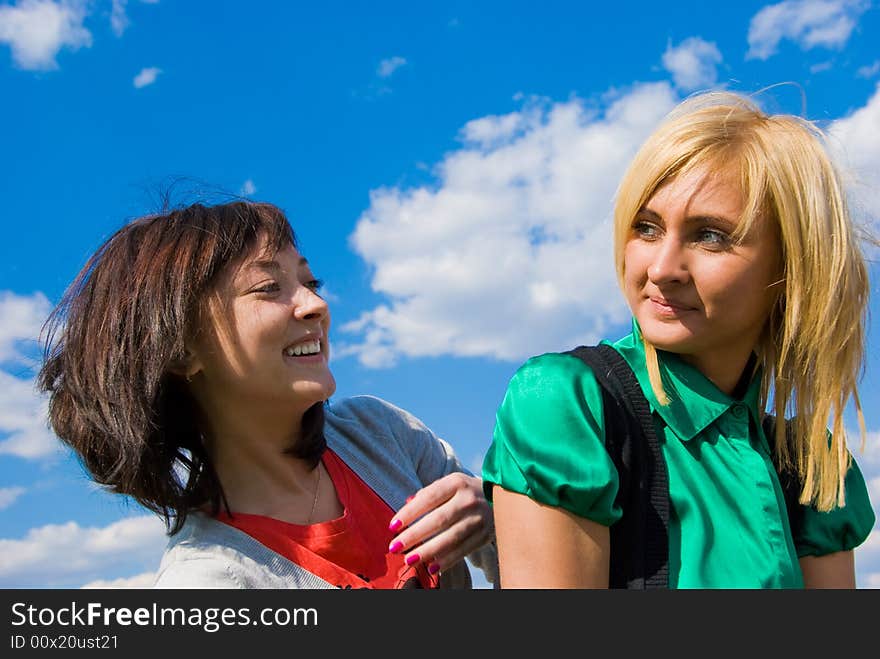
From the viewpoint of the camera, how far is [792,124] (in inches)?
111

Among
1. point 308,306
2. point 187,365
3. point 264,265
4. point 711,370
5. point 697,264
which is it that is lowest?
point 711,370

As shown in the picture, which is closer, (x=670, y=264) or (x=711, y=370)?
(x=670, y=264)

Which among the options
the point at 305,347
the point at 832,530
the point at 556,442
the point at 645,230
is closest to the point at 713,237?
the point at 645,230

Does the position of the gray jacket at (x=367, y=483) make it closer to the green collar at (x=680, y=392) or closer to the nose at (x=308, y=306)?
the nose at (x=308, y=306)

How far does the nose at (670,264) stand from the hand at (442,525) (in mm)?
1163

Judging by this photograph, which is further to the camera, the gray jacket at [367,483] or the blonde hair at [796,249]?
the gray jacket at [367,483]

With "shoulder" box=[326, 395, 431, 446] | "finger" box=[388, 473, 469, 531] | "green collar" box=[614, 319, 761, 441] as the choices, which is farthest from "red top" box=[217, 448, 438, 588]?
"green collar" box=[614, 319, 761, 441]

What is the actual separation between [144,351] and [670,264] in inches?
72.3

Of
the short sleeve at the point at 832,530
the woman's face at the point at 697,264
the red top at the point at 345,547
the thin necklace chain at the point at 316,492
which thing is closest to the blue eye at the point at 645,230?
the woman's face at the point at 697,264

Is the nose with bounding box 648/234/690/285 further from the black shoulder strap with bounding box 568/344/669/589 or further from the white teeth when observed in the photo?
the white teeth

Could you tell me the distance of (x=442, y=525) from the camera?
325cm

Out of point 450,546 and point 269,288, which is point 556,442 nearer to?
point 450,546

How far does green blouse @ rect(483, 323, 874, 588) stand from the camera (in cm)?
233

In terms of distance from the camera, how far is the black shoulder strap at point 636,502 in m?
2.44
